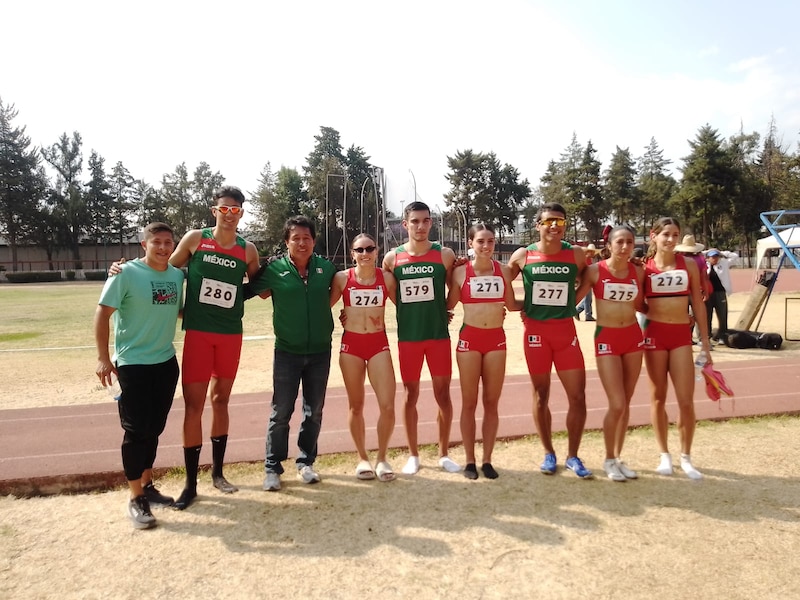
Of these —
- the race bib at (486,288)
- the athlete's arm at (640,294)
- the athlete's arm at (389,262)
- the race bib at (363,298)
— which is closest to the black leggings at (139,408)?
the race bib at (363,298)

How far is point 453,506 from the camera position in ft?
12.2

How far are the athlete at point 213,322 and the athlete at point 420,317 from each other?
1.33 metres

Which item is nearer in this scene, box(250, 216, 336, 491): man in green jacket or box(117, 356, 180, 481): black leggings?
box(117, 356, 180, 481): black leggings

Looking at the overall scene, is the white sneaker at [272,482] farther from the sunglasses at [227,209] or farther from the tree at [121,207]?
the tree at [121,207]

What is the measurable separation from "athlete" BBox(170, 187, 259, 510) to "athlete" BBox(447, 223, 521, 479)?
1.85 meters

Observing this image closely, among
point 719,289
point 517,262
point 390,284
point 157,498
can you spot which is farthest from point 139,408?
point 719,289

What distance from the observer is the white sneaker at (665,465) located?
4215mm

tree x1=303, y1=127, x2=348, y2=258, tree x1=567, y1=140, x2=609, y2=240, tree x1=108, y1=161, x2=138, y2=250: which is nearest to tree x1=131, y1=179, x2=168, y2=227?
tree x1=108, y1=161, x2=138, y2=250

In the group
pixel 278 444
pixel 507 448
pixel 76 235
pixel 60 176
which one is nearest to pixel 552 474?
pixel 507 448

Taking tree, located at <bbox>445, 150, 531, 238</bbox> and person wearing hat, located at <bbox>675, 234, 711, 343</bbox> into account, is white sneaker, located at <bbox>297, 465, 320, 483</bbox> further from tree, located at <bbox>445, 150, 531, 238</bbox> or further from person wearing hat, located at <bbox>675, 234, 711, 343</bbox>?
tree, located at <bbox>445, 150, 531, 238</bbox>

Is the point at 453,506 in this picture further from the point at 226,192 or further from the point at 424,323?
the point at 226,192

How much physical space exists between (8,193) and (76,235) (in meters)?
7.58

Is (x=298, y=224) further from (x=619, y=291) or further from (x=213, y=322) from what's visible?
(x=619, y=291)

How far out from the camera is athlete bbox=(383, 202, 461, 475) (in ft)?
14.0
